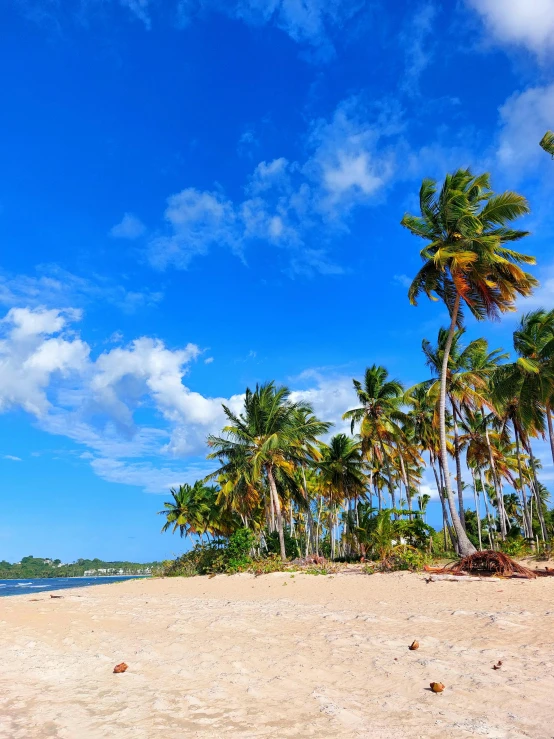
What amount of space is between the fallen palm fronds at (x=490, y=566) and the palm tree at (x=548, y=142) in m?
10.8

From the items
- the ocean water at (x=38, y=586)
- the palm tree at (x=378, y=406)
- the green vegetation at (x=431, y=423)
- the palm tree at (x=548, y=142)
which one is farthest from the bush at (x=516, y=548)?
the ocean water at (x=38, y=586)

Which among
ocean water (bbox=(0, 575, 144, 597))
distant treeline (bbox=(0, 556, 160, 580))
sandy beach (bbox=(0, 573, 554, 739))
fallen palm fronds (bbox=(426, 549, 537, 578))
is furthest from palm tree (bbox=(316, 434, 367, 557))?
distant treeline (bbox=(0, 556, 160, 580))

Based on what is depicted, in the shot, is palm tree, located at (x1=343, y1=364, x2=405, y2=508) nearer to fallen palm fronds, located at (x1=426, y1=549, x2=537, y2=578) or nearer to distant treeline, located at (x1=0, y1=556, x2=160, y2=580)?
fallen palm fronds, located at (x1=426, y1=549, x2=537, y2=578)

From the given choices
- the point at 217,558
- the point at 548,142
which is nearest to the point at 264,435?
the point at 217,558

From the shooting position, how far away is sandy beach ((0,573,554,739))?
4.18 meters

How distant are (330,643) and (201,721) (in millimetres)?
3049

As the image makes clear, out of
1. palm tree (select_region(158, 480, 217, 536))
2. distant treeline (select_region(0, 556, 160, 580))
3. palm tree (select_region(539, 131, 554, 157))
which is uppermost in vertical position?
palm tree (select_region(539, 131, 554, 157))

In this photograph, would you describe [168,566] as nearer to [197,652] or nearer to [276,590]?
[276,590]

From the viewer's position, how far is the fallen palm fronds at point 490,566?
13.6 metres

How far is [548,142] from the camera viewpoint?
1199 centimetres

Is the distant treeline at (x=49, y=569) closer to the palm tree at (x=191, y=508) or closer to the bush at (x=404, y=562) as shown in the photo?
the palm tree at (x=191, y=508)

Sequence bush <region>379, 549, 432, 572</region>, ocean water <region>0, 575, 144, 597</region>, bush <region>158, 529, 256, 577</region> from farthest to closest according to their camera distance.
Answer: ocean water <region>0, 575, 144, 597</region>, bush <region>158, 529, 256, 577</region>, bush <region>379, 549, 432, 572</region>

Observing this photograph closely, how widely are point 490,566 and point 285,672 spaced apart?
10.8 meters

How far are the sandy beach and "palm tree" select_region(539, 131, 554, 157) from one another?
33.8 ft
